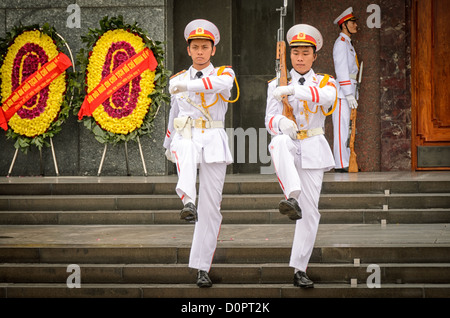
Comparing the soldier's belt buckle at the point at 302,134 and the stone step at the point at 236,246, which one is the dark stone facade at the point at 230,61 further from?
the soldier's belt buckle at the point at 302,134

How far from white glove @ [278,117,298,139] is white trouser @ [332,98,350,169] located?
251 inches

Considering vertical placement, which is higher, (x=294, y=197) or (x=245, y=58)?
(x=245, y=58)

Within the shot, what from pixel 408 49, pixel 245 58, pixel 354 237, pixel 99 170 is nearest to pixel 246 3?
pixel 245 58

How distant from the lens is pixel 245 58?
47.3 feet

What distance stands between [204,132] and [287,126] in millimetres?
808

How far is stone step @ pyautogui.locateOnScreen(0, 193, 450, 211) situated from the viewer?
10.5 m

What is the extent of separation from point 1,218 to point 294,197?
5.12 metres

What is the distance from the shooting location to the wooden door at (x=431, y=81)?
535 inches

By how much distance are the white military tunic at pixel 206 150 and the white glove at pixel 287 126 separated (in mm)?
595

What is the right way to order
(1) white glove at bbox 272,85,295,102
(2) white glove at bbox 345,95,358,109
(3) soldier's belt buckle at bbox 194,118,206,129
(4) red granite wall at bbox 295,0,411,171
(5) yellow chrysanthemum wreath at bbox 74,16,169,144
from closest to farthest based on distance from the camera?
(1) white glove at bbox 272,85,295,102, (3) soldier's belt buckle at bbox 194,118,206,129, (5) yellow chrysanthemum wreath at bbox 74,16,169,144, (2) white glove at bbox 345,95,358,109, (4) red granite wall at bbox 295,0,411,171

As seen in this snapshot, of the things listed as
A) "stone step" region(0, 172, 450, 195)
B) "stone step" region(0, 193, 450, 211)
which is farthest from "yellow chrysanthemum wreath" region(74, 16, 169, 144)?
"stone step" region(0, 193, 450, 211)

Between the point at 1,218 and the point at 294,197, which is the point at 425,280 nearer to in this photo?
the point at 294,197

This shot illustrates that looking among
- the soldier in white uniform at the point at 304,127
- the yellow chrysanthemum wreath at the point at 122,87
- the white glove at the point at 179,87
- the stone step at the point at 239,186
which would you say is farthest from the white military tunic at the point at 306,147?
the yellow chrysanthemum wreath at the point at 122,87

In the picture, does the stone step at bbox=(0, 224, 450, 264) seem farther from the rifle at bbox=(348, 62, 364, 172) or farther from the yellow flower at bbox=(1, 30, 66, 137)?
the yellow flower at bbox=(1, 30, 66, 137)
